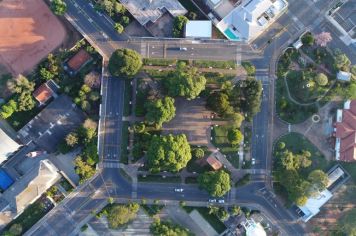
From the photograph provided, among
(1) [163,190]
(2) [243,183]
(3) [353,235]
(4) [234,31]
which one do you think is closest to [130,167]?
(1) [163,190]

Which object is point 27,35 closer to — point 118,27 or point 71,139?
point 118,27

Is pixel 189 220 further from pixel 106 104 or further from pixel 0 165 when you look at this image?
pixel 0 165

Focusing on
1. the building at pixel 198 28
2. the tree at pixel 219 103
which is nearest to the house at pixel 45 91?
the building at pixel 198 28

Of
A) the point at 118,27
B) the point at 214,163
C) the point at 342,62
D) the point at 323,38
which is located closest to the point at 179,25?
the point at 118,27

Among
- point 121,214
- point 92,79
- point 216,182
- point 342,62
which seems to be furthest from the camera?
point 92,79

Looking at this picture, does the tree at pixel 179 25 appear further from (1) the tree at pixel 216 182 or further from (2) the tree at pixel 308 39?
(1) the tree at pixel 216 182

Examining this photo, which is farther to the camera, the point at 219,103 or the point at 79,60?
the point at 79,60

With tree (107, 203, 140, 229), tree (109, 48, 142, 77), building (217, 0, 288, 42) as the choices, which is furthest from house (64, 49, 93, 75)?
tree (107, 203, 140, 229)
